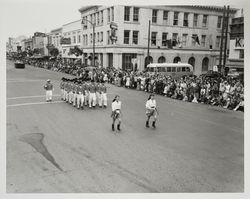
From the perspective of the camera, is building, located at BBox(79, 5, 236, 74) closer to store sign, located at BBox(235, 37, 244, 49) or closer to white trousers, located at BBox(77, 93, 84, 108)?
store sign, located at BBox(235, 37, 244, 49)

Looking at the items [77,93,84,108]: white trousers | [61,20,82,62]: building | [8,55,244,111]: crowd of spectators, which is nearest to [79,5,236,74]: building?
[61,20,82,62]: building

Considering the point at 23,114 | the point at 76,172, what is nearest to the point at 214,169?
the point at 76,172

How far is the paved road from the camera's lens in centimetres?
616

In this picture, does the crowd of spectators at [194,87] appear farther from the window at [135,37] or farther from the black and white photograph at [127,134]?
the window at [135,37]

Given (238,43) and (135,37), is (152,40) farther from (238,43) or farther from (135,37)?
(238,43)

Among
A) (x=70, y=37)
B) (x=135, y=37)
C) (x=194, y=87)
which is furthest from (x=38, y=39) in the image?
(x=70, y=37)

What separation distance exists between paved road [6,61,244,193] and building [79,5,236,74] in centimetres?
1143

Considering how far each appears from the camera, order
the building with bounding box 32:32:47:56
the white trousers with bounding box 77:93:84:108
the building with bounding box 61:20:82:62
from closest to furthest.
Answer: the building with bounding box 32:32:47:56 < the white trousers with bounding box 77:93:84:108 < the building with bounding box 61:20:82:62

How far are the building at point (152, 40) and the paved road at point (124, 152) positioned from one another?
11.4 m

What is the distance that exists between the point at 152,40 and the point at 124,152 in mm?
21196

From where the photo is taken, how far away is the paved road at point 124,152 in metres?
6.16

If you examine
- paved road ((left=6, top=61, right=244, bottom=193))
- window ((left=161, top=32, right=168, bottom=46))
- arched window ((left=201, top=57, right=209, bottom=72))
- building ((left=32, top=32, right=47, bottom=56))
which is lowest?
paved road ((left=6, top=61, right=244, bottom=193))

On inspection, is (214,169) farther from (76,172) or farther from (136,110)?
(136,110)

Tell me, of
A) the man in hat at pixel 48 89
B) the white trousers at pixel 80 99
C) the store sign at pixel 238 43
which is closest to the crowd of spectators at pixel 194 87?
the store sign at pixel 238 43
